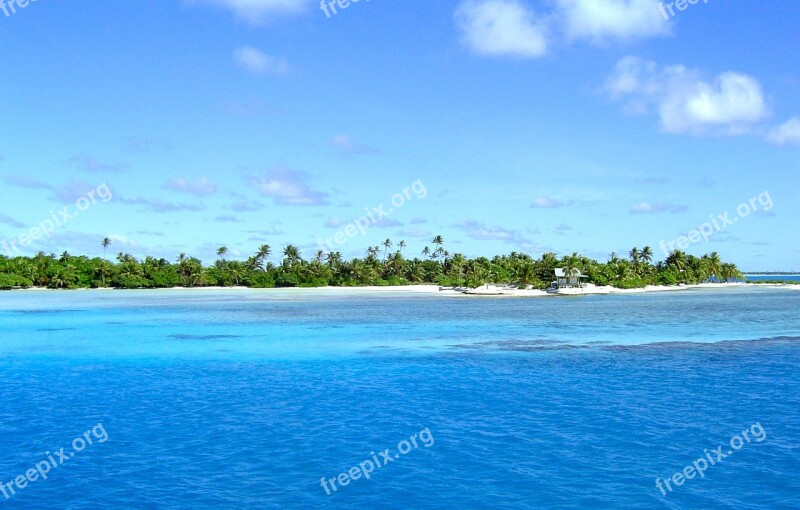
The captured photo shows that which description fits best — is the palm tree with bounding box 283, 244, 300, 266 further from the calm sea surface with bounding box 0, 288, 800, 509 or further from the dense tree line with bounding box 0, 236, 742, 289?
the calm sea surface with bounding box 0, 288, 800, 509

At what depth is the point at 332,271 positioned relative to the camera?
177 m

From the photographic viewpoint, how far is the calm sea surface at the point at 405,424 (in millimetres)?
15242

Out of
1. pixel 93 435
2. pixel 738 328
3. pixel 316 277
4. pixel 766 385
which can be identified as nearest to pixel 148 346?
pixel 93 435

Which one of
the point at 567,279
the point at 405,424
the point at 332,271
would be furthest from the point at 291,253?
the point at 405,424

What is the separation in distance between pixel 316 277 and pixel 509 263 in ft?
178

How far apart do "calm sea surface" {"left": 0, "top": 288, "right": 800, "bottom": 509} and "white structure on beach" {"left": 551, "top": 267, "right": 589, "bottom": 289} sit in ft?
321

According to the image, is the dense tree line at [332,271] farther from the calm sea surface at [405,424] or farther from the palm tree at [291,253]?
the calm sea surface at [405,424]

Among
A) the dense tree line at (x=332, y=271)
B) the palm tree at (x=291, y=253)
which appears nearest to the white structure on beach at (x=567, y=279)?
the dense tree line at (x=332, y=271)

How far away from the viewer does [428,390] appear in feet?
88.0

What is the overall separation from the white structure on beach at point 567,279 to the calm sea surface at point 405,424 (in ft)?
321

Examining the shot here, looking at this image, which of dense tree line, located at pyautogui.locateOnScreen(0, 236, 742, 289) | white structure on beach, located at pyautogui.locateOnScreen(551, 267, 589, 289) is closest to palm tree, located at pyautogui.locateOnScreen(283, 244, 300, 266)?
dense tree line, located at pyautogui.locateOnScreen(0, 236, 742, 289)

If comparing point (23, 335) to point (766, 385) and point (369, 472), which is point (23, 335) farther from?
point (766, 385)

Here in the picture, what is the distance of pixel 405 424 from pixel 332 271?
513 ft

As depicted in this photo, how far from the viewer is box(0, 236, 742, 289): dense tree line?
152 m
